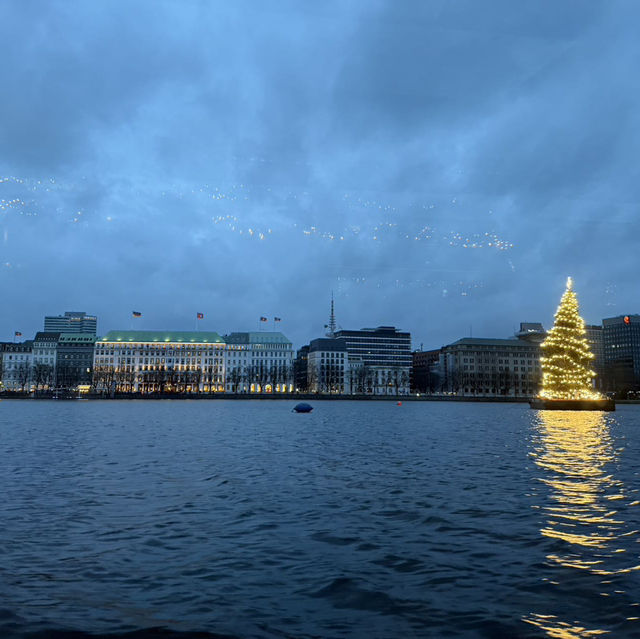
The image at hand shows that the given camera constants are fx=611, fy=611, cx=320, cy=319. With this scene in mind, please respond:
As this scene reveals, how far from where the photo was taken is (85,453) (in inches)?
1394

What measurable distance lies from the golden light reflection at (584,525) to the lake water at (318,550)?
66 mm

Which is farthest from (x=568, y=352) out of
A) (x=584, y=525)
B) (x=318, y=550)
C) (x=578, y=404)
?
(x=318, y=550)

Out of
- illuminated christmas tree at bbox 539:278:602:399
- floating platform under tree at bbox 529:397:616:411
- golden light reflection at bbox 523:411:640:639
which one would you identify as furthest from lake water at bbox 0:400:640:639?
floating platform under tree at bbox 529:397:616:411

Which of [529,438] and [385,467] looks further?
[529,438]

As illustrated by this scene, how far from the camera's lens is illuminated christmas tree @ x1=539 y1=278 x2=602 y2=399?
293 feet

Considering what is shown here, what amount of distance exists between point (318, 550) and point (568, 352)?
274 feet

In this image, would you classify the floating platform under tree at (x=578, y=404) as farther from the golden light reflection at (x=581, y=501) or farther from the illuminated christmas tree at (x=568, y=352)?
the golden light reflection at (x=581, y=501)

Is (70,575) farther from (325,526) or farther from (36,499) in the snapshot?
(36,499)

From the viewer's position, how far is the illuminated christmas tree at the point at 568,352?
8925 cm

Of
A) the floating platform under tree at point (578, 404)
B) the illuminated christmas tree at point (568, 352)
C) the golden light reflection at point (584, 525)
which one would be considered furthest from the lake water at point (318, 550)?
the floating platform under tree at point (578, 404)

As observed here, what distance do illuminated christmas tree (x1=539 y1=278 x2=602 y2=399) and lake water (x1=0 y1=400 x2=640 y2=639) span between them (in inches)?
2450

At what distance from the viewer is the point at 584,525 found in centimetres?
1714

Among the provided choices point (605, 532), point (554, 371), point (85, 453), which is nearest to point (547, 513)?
point (605, 532)

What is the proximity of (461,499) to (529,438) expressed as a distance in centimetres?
2969
